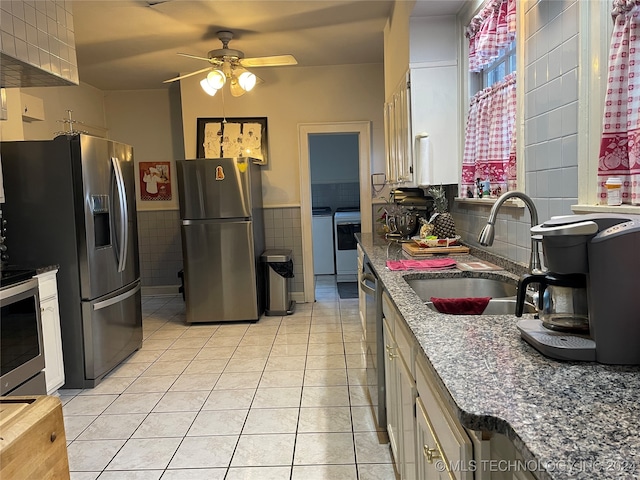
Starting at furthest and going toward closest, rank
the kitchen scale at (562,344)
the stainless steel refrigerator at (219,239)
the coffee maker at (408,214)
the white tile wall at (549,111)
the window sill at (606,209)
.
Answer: the stainless steel refrigerator at (219,239), the coffee maker at (408,214), the white tile wall at (549,111), the window sill at (606,209), the kitchen scale at (562,344)

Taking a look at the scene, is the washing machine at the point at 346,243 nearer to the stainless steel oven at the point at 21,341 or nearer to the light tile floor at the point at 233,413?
the light tile floor at the point at 233,413

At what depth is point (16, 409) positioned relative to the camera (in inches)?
50.3

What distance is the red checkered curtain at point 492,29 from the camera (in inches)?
86.9

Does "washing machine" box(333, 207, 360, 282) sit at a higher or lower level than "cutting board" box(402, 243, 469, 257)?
lower

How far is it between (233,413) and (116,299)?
4.37 ft

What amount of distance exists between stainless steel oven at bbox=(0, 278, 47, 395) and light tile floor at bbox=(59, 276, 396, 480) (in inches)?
12.8

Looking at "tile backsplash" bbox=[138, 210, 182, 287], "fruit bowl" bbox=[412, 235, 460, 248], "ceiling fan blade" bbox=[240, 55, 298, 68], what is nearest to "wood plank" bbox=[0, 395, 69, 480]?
"fruit bowl" bbox=[412, 235, 460, 248]

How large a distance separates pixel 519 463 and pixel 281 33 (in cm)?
415

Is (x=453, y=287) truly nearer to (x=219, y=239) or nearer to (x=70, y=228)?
(x=70, y=228)

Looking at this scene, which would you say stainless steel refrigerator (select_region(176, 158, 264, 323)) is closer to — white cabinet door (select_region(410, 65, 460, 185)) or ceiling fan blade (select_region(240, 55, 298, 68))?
ceiling fan blade (select_region(240, 55, 298, 68))

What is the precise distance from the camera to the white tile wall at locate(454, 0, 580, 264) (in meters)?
1.62

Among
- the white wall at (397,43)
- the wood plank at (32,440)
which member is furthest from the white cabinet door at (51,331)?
the white wall at (397,43)

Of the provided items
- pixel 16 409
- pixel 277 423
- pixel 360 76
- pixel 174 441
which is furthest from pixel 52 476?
pixel 360 76

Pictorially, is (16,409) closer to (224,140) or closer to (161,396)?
(161,396)
